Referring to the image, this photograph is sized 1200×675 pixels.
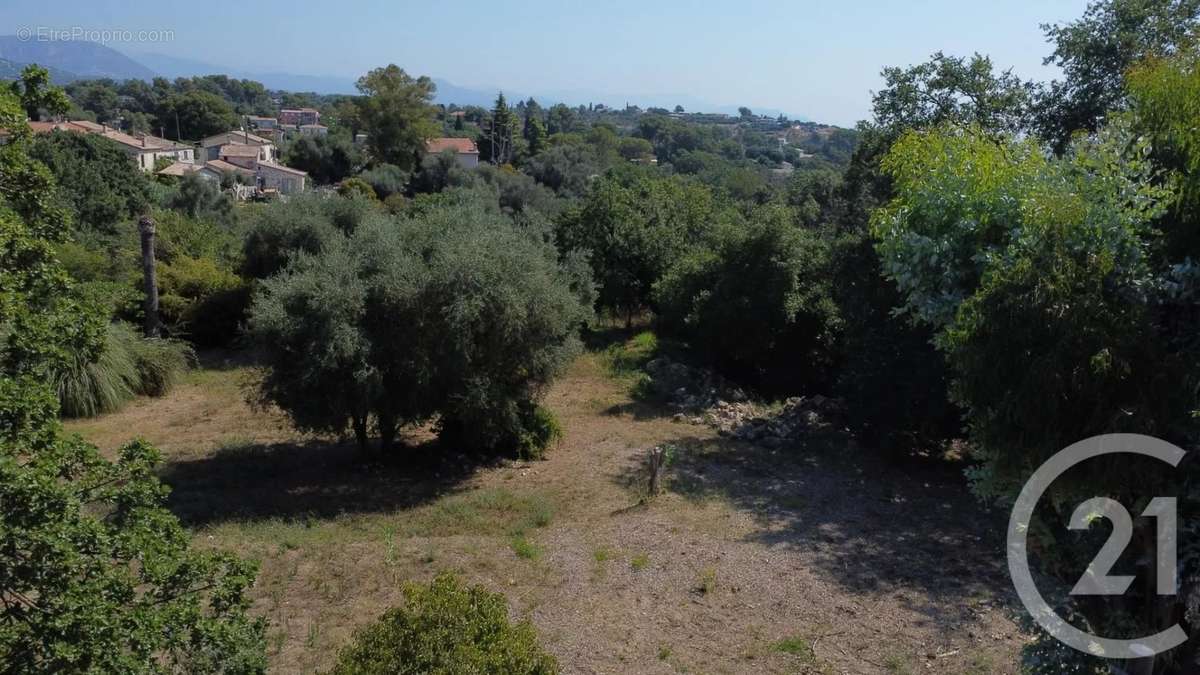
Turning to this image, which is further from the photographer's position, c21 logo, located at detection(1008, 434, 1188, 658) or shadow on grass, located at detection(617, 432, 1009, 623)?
shadow on grass, located at detection(617, 432, 1009, 623)

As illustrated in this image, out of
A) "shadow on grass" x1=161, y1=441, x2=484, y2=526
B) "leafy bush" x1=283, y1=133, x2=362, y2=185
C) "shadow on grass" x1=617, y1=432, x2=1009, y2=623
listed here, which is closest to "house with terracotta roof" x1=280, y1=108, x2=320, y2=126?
"leafy bush" x1=283, y1=133, x2=362, y2=185

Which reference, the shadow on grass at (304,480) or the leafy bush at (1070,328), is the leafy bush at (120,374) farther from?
the leafy bush at (1070,328)

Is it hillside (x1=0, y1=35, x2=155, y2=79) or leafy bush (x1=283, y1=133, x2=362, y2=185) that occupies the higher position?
hillside (x1=0, y1=35, x2=155, y2=79)

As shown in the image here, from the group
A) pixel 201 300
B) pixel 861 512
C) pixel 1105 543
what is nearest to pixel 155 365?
pixel 201 300

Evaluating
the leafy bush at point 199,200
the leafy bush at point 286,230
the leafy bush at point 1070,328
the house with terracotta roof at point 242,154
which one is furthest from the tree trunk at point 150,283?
the house with terracotta roof at point 242,154

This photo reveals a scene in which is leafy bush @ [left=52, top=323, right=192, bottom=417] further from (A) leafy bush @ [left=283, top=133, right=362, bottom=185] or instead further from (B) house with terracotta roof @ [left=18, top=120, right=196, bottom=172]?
(B) house with terracotta roof @ [left=18, top=120, right=196, bottom=172]

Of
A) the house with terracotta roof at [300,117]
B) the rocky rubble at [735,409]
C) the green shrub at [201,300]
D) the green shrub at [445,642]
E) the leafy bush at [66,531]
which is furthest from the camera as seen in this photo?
the house with terracotta roof at [300,117]
